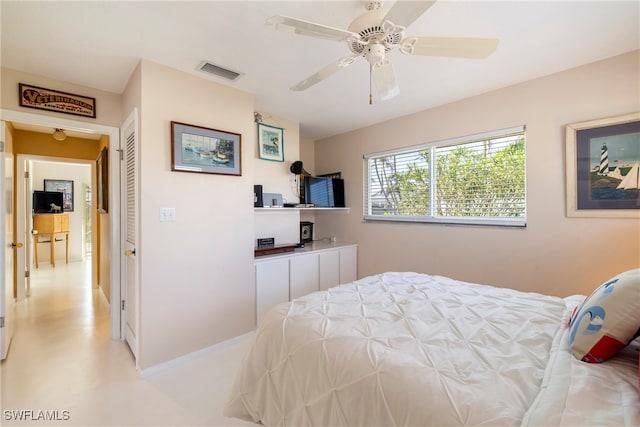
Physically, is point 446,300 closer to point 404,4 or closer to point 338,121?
point 404,4

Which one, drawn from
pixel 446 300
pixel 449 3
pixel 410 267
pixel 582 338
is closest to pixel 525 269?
pixel 410 267

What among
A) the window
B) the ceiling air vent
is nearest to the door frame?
the ceiling air vent

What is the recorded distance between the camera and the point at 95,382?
1.98 metres

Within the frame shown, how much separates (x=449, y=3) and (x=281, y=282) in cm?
267

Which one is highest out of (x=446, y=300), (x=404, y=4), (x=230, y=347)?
(x=404, y=4)

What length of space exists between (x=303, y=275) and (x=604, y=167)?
9.25 feet

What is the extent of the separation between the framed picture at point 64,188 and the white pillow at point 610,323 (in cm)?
866

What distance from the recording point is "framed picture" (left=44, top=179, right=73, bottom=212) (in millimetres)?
6152

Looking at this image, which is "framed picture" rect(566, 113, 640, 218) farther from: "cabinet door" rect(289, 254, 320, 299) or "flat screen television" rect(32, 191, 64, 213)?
"flat screen television" rect(32, 191, 64, 213)

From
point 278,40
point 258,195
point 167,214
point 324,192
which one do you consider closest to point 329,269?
point 324,192

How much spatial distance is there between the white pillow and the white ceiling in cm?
153

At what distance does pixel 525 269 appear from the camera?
2.47m

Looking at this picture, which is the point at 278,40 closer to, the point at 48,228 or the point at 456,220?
the point at 456,220

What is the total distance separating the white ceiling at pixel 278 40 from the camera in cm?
155
